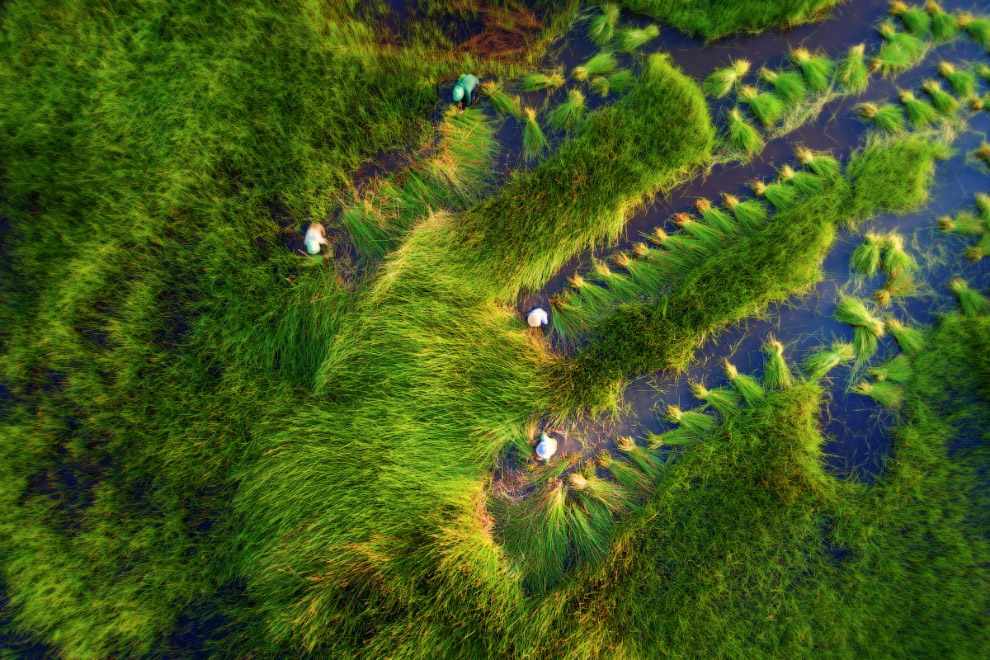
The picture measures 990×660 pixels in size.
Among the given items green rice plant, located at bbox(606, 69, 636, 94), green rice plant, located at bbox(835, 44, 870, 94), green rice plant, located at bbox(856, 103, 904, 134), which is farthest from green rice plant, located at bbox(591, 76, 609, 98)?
green rice plant, located at bbox(856, 103, 904, 134)

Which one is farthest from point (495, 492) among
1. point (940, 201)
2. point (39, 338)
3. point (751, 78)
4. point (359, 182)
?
point (940, 201)

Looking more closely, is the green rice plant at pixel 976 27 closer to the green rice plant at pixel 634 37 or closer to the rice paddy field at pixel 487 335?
the rice paddy field at pixel 487 335

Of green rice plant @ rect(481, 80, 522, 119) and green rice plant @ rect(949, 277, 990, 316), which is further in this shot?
green rice plant @ rect(481, 80, 522, 119)

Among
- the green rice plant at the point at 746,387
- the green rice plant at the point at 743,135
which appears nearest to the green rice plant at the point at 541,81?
the green rice plant at the point at 743,135

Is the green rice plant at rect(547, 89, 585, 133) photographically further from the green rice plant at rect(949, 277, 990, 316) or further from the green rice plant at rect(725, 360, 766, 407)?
the green rice plant at rect(949, 277, 990, 316)

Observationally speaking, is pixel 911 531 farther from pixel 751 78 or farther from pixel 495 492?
pixel 751 78

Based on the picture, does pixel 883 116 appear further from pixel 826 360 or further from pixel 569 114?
pixel 569 114

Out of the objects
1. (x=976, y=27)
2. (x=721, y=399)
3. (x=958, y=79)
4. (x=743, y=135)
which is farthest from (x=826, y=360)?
(x=976, y=27)
